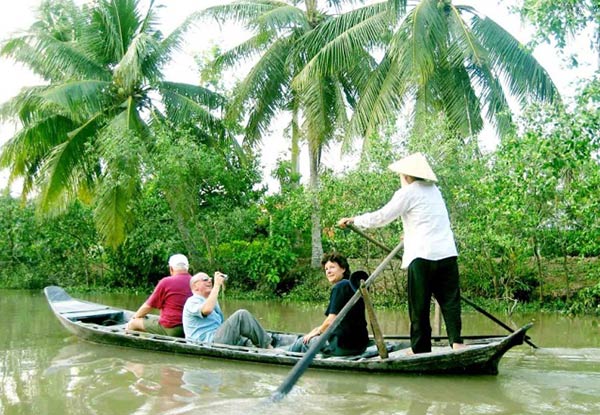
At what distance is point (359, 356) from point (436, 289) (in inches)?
39.6

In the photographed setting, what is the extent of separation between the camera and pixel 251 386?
6016mm

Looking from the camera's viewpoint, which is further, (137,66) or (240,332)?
(137,66)

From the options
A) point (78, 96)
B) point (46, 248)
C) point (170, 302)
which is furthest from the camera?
point (46, 248)

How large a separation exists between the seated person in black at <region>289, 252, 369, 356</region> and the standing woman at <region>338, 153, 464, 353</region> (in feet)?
1.80

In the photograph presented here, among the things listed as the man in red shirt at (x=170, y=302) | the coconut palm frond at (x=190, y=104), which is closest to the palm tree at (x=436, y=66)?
the coconut palm frond at (x=190, y=104)

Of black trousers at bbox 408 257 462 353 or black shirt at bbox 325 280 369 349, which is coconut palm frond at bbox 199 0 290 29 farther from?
black trousers at bbox 408 257 462 353

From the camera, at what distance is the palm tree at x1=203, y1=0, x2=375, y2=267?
602 inches

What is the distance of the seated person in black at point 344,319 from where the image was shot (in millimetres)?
6297

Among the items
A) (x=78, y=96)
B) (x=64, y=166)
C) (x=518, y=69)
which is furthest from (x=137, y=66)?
(x=518, y=69)

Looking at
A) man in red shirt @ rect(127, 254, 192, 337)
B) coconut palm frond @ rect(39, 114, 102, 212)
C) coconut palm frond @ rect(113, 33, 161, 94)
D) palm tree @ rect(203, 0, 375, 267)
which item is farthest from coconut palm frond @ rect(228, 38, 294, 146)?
man in red shirt @ rect(127, 254, 192, 337)

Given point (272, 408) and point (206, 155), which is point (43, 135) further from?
point (272, 408)

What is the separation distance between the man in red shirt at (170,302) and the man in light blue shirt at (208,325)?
1.26 ft

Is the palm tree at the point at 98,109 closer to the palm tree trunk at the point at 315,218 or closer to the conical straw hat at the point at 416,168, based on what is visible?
the palm tree trunk at the point at 315,218

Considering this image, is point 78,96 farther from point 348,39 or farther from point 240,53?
point 348,39
